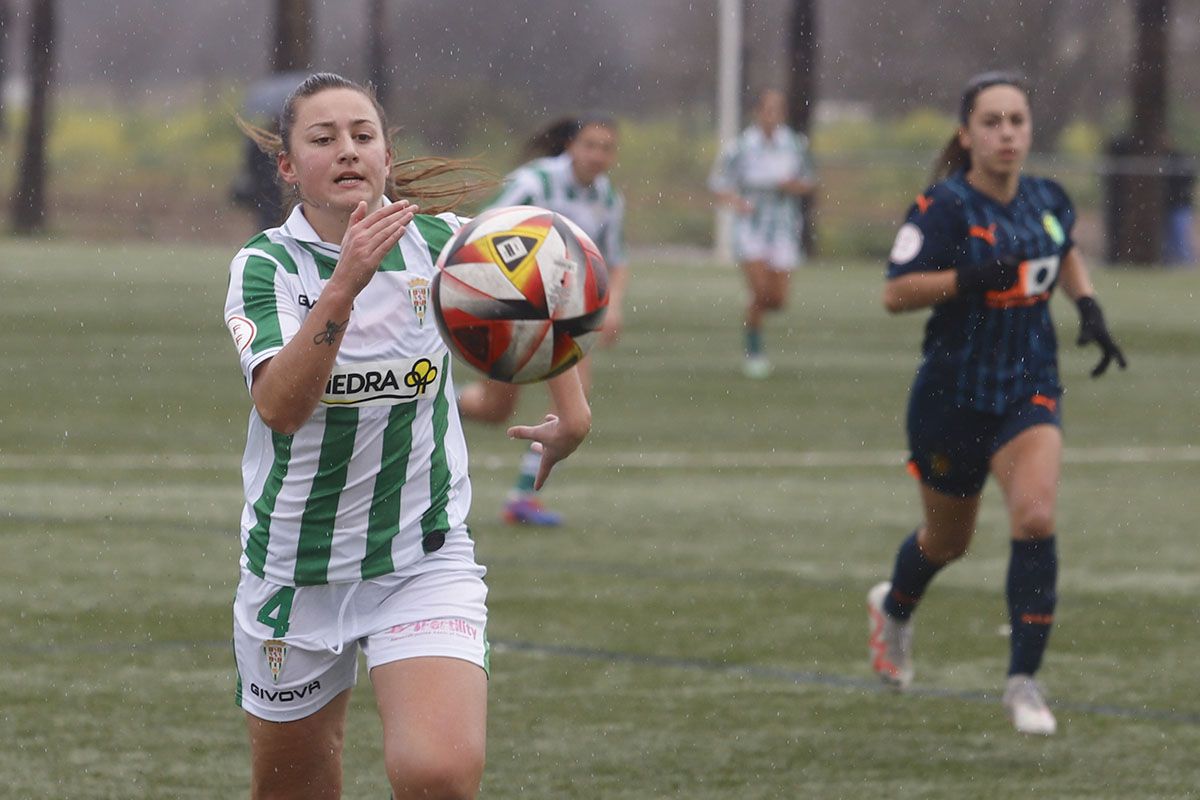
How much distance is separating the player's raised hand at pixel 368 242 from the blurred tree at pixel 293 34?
2693cm

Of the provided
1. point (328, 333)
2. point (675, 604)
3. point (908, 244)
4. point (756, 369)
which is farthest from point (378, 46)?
point (328, 333)

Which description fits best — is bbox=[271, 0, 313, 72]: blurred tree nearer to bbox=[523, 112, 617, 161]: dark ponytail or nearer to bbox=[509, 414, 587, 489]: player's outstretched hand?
bbox=[523, 112, 617, 161]: dark ponytail

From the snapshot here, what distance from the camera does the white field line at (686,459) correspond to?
1252 cm

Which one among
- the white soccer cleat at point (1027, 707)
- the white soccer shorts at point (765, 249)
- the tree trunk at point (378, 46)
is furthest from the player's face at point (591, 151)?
the tree trunk at point (378, 46)

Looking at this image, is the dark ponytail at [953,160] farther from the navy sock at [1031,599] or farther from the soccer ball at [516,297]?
the soccer ball at [516,297]

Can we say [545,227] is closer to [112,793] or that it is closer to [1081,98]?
[112,793]

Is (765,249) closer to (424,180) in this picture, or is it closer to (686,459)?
(686,459)

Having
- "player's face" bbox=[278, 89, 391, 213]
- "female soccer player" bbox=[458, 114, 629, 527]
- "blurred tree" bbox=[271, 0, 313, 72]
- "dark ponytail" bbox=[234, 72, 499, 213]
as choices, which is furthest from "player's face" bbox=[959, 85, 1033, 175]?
"blurred tree" bbox=[271, 0, 313, 72]

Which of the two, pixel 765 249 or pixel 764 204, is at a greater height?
pixel 764 204

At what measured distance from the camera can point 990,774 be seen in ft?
20.2

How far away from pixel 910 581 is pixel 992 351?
90cm

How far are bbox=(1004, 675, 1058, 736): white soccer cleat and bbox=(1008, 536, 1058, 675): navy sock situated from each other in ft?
0.12

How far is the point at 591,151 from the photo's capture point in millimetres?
11414

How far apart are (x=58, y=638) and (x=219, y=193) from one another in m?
41.1
